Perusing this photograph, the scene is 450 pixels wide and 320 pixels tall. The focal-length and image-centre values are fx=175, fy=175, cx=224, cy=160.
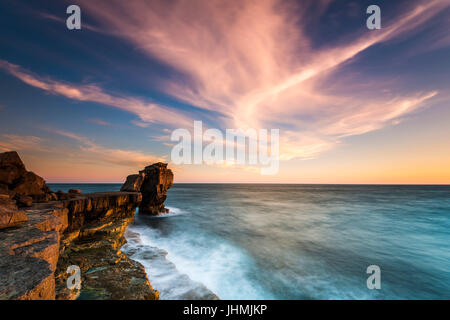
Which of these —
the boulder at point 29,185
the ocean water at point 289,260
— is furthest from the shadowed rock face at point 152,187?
the boulder at point 29,185

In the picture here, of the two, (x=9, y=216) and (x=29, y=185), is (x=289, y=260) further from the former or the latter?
(x=29, y=185)

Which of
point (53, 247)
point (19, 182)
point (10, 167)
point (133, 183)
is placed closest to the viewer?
point (53, 247)

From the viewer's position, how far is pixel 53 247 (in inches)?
140

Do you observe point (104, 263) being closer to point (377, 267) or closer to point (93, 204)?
point (93, 204)

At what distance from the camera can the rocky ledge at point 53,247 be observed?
2.56 m

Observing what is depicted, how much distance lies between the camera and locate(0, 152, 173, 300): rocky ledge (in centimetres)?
256

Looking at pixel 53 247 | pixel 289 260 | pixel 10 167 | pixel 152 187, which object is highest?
pixel 10 167

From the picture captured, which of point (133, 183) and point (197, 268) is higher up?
point (133, 183)

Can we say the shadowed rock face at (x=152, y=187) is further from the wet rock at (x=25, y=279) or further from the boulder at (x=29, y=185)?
the wet rock at (x=25, y=279)

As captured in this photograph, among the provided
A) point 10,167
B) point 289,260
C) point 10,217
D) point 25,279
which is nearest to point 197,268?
point 289,260

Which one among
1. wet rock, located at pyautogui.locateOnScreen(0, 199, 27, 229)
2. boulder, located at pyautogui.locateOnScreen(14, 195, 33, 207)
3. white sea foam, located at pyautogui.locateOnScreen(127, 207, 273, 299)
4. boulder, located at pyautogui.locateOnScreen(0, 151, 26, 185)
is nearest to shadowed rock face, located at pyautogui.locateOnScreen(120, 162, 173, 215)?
white sea foam, located at pyautogui.locateOnScreen(127, 207, 273, 299)

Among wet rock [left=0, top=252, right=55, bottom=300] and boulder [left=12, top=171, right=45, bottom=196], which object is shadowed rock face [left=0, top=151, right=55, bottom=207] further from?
wet rock [left=0, top=252, right=55, bottom=300]
